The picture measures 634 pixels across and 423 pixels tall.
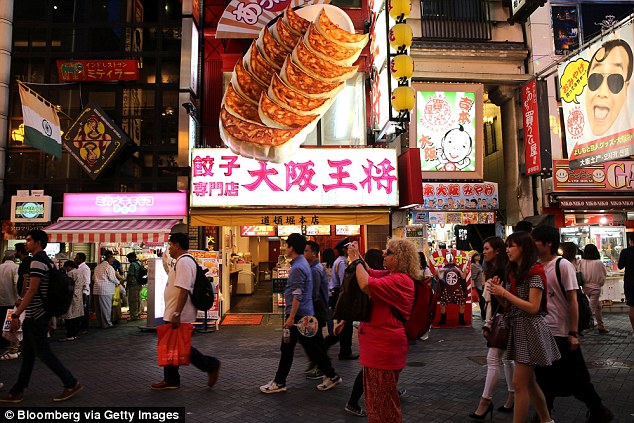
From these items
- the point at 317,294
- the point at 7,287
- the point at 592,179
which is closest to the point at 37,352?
the point at 7,287

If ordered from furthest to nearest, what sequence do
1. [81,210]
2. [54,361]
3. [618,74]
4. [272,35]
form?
[81,210], [272,35], [618,74], [54,361]

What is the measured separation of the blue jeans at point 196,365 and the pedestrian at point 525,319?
3.84 meters

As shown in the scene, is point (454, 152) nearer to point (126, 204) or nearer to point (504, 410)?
point (126, 204)

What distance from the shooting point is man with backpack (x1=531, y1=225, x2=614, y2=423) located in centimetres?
458

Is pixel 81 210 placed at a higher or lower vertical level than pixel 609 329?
higher

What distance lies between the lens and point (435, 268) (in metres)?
11.4

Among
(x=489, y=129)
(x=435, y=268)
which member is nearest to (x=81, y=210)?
(x=435, y=268)

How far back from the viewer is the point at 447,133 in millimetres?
14234

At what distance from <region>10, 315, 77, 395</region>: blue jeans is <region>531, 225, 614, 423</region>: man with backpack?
548 cm

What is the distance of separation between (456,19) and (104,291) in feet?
45.5

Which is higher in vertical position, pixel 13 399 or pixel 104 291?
pixel 104 291

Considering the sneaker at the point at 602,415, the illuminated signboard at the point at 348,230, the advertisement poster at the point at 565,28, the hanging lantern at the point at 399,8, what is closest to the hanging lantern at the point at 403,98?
the hanging lantern at the point at 399,8

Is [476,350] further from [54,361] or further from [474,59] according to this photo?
[474,59]

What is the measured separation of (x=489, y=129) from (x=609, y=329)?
997 centimetres
